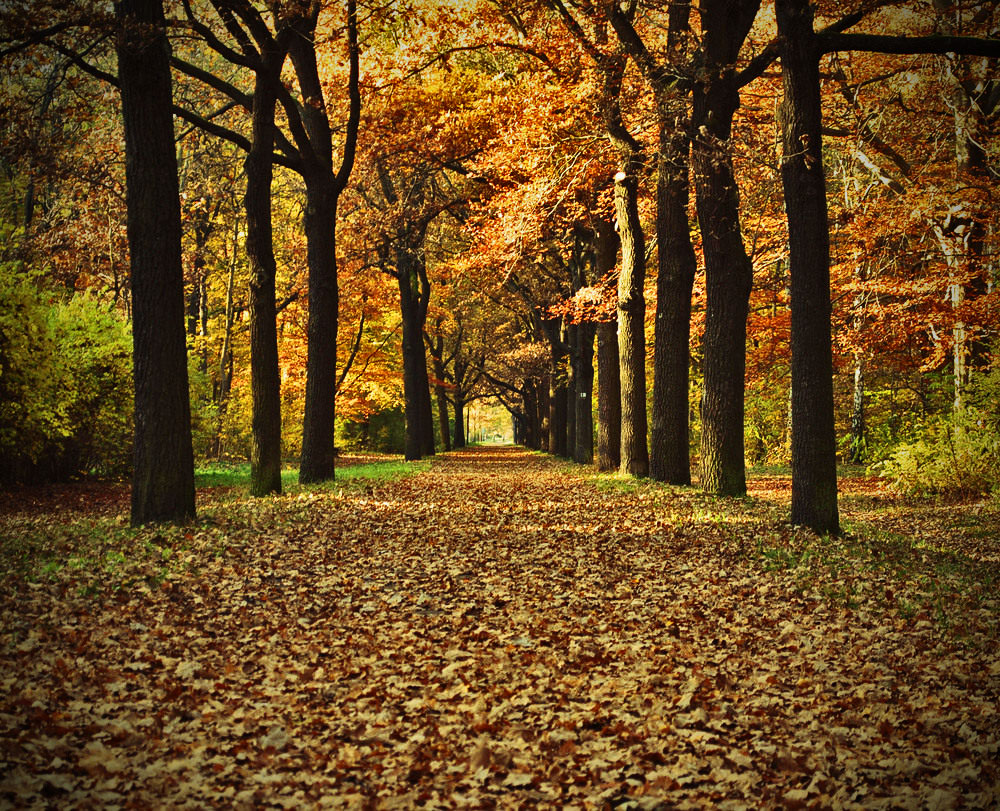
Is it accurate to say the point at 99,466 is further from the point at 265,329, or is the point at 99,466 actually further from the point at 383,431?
the point at 383,431

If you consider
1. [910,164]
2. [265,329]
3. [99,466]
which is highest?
[910,164]

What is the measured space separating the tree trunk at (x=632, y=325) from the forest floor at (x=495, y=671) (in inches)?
301

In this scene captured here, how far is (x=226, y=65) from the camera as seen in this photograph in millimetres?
20453

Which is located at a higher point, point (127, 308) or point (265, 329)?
point (127, 308)

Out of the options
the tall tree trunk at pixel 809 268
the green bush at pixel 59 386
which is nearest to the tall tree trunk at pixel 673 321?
the tall tree trunk at pixel 809 268

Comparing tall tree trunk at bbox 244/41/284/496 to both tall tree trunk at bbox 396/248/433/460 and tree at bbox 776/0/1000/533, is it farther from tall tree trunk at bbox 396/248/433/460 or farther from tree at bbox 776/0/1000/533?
tall tree trunk at bbox 396/248/433/460

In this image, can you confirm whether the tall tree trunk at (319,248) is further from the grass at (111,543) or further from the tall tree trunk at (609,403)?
the tall tree trunk at (609,403)

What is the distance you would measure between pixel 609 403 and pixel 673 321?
16.0 ft

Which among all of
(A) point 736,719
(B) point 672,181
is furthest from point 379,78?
(A) point 736,719

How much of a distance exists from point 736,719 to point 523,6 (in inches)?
624

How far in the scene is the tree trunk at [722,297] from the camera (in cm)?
1186

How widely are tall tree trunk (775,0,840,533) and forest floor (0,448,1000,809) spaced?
856 millimetres

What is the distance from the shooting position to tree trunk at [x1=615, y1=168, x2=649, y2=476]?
53.6ft

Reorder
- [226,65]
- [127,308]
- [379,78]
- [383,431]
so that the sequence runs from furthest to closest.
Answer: [383,431], [127,308], [226,65], [379,78]
